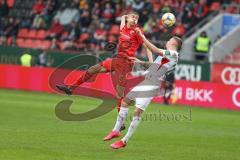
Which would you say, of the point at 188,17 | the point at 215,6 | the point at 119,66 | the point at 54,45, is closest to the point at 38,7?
the point at 54,45

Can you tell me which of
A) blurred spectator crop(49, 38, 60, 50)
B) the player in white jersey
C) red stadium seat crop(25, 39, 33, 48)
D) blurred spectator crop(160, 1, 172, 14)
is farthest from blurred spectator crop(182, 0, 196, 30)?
the player in white jersey

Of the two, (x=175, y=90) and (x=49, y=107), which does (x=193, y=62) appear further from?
(x=49, y=107)

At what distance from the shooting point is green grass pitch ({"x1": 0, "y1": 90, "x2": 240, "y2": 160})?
14523 millimetres

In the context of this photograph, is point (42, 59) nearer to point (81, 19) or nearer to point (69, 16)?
point (81, 19)

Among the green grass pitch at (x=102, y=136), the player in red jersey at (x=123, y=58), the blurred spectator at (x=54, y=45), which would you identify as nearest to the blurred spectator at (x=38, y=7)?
the blurred spectator at (x=54, y=45)

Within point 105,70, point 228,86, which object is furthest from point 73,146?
point 228,86

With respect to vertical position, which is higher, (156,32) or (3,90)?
(156,32)

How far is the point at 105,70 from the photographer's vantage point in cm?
1766

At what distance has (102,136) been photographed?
17.7 metres

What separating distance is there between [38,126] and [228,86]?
13646 mm

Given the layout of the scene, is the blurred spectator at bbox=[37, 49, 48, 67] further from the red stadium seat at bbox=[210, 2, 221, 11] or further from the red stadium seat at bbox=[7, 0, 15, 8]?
the red stadium seat at bbox=[210, 2, 221, 11]

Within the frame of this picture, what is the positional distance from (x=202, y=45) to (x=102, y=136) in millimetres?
17372

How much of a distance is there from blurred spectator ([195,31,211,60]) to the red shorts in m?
16.3

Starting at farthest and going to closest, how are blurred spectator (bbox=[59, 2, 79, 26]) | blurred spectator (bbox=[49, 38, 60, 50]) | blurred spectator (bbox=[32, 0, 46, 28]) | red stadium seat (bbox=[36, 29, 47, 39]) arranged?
blurred spectator (bbox=[32, 0, 46, 28]) < red stadium seat (bbox=[36, 29, 47, 39]) < blurred spectator (bbox=[59, 2, 79, 26]) < blurred spectator (bbox=[49, 38, 60, 50])
